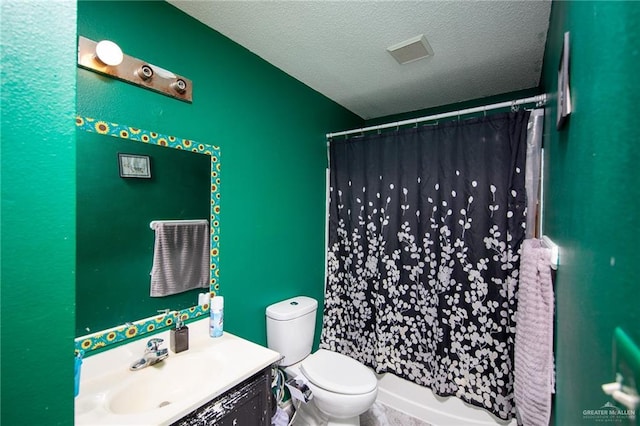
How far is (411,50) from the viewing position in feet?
5.41

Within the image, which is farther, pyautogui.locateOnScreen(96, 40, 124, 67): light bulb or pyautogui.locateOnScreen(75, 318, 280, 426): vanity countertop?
pyautogui.locateOnScreen(96, 40, 124, 67): light bulb

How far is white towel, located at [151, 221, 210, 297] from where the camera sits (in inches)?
50.5

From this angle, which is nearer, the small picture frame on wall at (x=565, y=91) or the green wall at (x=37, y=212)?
the green wall at (x=37, y=212)

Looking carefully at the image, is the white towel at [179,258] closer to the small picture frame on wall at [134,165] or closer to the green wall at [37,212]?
the small picture frame on wall at [134,165]

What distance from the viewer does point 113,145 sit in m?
1.13

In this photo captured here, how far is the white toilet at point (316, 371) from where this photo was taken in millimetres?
1540

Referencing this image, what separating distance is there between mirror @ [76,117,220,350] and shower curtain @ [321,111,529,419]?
4.08 ft

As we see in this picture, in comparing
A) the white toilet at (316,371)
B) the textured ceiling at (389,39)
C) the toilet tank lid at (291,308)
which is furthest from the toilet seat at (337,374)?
the textured ceiling at (389,39)

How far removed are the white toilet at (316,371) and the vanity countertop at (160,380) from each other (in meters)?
0.47

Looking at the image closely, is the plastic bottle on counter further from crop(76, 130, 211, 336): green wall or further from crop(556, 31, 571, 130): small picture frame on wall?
crop(556, 31, 571, 130): small picture frame on wall

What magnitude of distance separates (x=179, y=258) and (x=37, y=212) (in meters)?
0.94

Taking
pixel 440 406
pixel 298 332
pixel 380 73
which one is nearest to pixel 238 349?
pixel 298 332

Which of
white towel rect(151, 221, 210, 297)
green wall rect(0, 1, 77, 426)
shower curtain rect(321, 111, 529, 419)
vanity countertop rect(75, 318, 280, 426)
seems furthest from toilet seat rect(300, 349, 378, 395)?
green wall rect(0, 1, 77, 426)

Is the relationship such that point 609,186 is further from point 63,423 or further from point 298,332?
point 298,332
